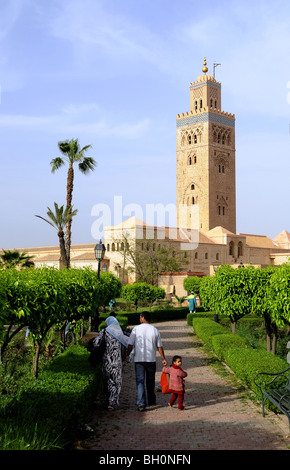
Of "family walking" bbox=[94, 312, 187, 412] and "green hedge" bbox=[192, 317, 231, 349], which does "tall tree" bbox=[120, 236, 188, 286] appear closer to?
"green hedge" bbox=[192, 317, 231, 349]

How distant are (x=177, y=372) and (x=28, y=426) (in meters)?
3.12

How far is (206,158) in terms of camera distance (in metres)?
70.1

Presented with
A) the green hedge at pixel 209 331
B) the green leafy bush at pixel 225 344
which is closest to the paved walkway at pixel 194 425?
→ the green leafy bush at pixel 225 344

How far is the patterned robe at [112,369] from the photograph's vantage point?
7680mm

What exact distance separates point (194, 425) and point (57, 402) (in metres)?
1.86

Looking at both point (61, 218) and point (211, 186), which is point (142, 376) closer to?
point (61, 218)

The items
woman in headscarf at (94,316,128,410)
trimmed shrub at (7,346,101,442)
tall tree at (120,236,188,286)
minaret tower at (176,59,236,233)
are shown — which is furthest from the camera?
minaret tower at (176,59,236,233)

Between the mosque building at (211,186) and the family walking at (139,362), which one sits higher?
the mosque building at (211,186)

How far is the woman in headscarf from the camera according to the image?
7680 mm

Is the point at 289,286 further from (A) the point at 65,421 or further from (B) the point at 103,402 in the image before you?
(A) the point at 65,421

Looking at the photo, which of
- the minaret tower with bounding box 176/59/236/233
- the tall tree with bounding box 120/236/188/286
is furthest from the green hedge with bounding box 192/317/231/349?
the minaret tower with bounding box 176/59/236/233

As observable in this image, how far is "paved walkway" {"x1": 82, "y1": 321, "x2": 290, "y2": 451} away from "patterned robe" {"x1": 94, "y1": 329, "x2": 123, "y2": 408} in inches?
9.2

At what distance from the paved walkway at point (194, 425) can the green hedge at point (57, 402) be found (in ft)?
1.26

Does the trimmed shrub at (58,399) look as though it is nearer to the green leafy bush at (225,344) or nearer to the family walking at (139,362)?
the family walking at (139,362)
